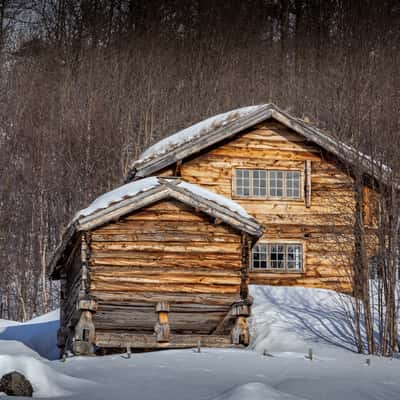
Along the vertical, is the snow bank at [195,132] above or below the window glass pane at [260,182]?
above

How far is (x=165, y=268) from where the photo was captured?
2184cm

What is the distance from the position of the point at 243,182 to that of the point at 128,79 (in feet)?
75.3

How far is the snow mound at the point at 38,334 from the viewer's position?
29.4m

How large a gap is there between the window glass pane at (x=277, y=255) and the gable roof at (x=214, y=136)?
3.17 meters

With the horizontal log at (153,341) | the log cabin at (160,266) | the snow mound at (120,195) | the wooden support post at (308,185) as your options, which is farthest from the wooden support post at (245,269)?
the wooden support post at (308,185)

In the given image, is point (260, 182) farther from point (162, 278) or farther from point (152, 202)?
point (162, 278)

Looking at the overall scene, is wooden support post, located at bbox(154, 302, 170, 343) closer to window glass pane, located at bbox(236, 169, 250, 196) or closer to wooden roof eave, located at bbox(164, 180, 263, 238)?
wooden roof eave, located at bbox(164, 180, 263, 238)

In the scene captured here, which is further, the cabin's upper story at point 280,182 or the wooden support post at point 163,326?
the cabin's upper story at point 280,182

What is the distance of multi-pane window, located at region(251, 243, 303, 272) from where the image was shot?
27.5 meters

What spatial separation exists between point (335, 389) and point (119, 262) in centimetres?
830

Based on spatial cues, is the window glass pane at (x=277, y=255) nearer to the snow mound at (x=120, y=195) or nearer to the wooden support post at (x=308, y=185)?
the wooden support post at (x=308, y=185)

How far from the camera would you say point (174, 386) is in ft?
48.3

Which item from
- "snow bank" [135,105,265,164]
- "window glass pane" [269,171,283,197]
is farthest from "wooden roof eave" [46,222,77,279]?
"window glass pane" [269,171,283,197]

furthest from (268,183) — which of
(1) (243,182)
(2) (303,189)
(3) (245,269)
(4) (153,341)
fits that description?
(4) (153,341)
